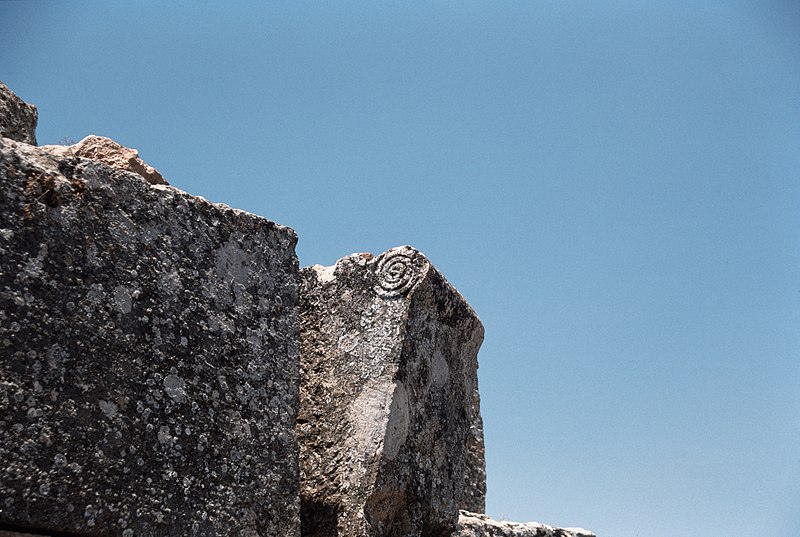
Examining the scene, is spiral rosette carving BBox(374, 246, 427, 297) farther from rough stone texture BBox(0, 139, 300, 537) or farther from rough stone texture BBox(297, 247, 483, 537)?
rough stone texture BBox(0, 139, 300, 537)

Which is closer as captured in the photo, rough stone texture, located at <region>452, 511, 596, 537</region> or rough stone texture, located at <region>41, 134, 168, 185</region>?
rough stone texture, located at <region>41, 134, 168, 185</region>

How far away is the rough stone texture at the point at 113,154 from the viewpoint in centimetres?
352

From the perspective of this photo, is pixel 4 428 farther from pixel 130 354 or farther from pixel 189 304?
pixel 189 304

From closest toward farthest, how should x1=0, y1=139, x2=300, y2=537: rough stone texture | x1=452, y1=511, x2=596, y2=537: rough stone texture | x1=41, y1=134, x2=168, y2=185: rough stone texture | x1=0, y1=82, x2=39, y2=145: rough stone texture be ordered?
x1=0, y1=139, x2=300, y2=537: rough stone texture, x1=0, y1=82, x2=39, y2=145: rough stone texture, x1=41, y1=134, x2=168, y2=185: rough stone texture, x1=452, y1=511, x2=596, y2=537: rough stone texture

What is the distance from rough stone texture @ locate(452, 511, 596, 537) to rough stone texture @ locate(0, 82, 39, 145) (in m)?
2.30

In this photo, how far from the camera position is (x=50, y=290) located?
2.79m

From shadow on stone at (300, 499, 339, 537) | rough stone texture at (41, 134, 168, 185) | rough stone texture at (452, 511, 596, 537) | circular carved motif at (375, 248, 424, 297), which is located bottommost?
shadow on stone at (300, 499, 339, 537)

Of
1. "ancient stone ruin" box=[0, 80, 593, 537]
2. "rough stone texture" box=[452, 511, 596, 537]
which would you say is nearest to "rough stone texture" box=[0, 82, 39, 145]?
"ancient stone ruin" box=[0, 80, 593, 537]

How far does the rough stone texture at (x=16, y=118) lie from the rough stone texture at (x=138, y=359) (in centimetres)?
52

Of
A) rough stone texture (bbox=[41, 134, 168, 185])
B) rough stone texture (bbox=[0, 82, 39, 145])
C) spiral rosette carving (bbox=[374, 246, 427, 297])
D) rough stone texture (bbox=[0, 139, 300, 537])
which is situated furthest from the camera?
spiral rosette carving (bbox=[374, 246, 427, 297])

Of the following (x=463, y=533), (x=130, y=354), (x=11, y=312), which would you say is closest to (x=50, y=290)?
(x=11, y=312)

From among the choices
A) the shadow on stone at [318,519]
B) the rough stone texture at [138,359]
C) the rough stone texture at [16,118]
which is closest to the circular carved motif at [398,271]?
the rough stone texture at [138,359]

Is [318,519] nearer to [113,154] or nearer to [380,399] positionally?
[380,399]

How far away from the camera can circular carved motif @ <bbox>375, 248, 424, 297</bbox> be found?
3797 mm
